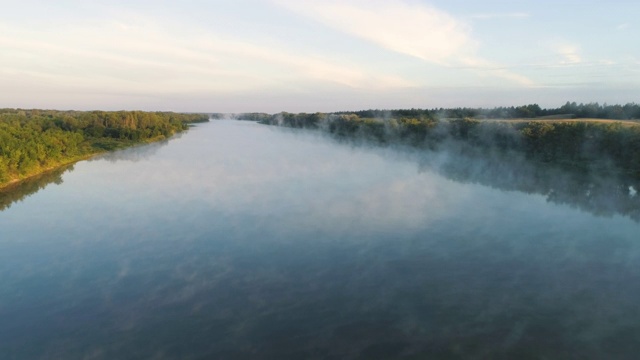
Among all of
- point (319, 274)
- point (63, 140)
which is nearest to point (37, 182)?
point (63, 140)

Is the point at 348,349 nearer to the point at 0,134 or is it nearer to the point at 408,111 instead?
the point at 0,134

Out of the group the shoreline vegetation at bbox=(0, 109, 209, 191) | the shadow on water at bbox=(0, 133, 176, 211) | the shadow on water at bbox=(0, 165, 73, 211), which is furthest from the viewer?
the shoreline vegetation at bbox=(0, 109, 209, 191)

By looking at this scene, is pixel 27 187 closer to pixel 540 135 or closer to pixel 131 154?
pixel 131 154

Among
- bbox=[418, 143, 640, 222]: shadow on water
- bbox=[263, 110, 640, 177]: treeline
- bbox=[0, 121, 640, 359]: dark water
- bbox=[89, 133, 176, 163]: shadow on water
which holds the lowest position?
bbox=[0, 121, 640, 359]: dark water

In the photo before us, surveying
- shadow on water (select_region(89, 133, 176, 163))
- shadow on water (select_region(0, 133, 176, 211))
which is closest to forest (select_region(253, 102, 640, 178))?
shadow on water (select_region(89, 133, 176, 163))

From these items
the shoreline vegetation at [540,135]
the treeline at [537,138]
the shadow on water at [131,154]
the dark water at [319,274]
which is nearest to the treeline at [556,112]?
the shoreline vegetation at [540,135]

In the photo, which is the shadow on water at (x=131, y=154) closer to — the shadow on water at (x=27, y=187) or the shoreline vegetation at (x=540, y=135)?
the shadow on water at (x=27, y=187)

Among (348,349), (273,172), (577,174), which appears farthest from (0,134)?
(577,174)

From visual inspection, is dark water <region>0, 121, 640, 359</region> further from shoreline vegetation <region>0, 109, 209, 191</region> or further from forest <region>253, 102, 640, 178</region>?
forest <region>253, 102, 640, 178</region>
